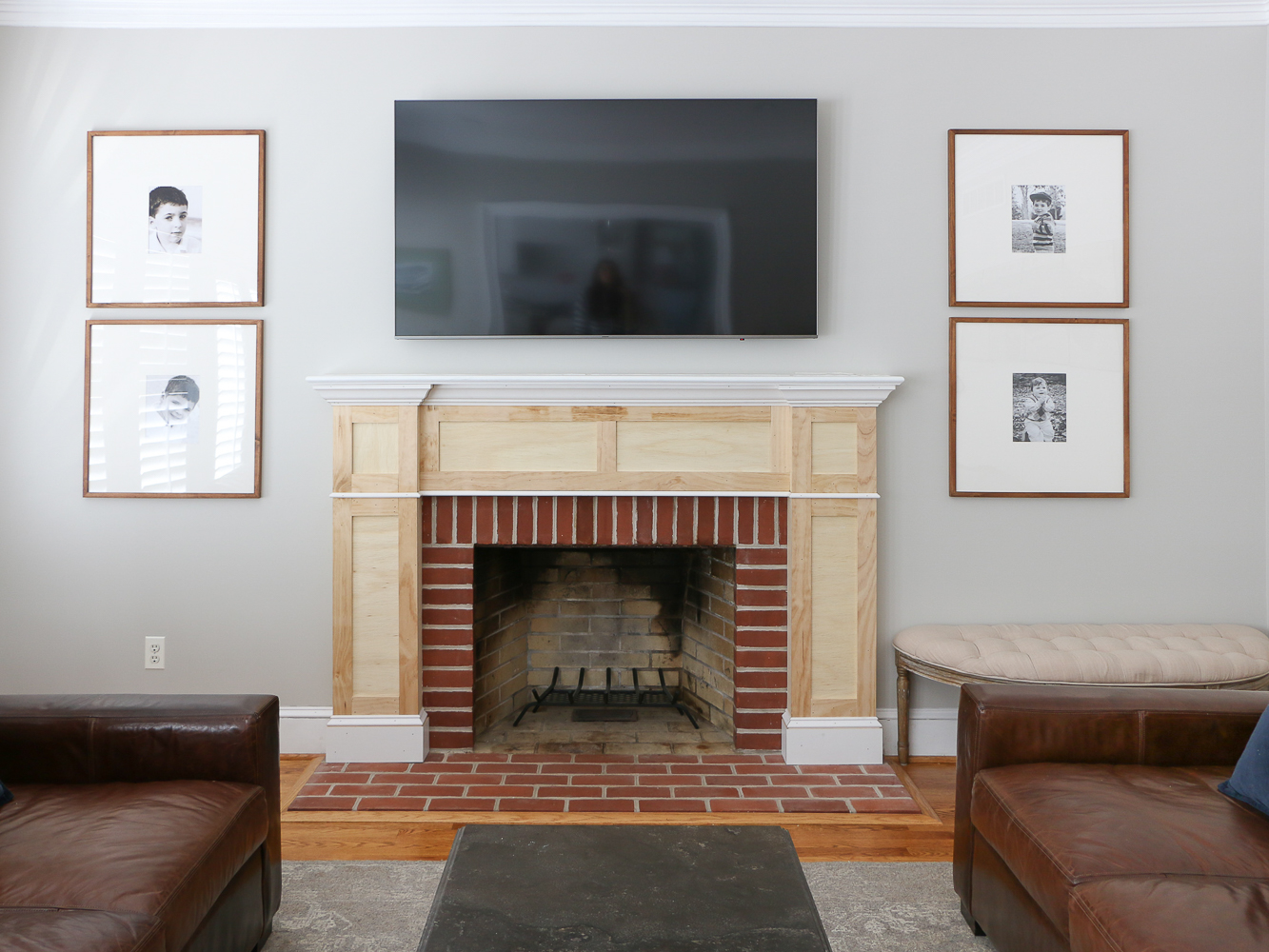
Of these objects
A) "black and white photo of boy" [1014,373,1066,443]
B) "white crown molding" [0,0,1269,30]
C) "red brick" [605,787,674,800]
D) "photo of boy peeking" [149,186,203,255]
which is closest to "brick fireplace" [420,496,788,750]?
"red brick" [605,787,674,800]

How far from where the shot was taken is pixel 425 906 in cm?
184

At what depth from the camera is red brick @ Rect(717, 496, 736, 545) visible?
265 cm

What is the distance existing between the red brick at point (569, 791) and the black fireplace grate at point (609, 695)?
0.63m

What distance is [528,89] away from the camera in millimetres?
2695

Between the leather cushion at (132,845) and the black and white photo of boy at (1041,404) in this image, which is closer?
the leather cushion at (132,845)

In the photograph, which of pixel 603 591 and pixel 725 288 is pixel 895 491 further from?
pixel 603 591

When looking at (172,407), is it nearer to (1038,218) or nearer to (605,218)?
(605,218)

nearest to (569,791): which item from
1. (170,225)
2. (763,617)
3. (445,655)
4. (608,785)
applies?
(608,785)

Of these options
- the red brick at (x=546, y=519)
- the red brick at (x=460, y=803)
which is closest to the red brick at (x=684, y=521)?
the red brick at (x=546, y=519)

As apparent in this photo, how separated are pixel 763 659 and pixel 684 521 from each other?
0.52 metres

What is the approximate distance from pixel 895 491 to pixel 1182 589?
1.03 m

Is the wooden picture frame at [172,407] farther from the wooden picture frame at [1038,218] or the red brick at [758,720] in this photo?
the wooden picture frame at [1038,218]

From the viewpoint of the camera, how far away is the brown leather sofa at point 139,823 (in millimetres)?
1150

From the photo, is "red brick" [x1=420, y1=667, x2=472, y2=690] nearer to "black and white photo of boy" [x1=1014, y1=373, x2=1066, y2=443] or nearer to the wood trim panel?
the wood trim panel
